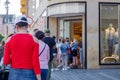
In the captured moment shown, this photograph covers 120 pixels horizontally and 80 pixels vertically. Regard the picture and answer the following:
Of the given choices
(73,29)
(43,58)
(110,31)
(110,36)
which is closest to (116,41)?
(110,36)

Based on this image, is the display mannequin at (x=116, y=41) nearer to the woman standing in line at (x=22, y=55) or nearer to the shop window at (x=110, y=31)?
the shop window at (x=110, y=31)

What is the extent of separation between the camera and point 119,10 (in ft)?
75.6

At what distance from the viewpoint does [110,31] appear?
23125 mm

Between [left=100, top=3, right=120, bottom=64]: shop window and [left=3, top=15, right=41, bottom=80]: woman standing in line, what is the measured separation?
57.2ft

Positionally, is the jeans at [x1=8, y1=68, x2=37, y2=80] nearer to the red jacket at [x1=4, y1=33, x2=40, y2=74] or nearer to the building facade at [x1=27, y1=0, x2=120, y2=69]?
the red jacket at [x1=4, y1=33, x2=40, y2=74]

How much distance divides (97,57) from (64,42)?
2127 millimetres

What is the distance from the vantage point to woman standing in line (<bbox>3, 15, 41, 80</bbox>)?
5602mm

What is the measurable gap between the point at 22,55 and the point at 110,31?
1789cm

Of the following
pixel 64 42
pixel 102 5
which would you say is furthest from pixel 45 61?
pixel 102 5

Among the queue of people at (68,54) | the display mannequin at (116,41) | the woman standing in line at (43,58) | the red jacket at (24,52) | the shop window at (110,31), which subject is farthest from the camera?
the display mannequin at (116,41)

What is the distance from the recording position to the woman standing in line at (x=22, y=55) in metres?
5.60

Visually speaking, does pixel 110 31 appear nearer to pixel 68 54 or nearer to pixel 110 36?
pixel 110 36

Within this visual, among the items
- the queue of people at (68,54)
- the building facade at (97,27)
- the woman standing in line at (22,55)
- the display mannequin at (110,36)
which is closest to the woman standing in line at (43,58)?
the woman standing in line at (22,55)

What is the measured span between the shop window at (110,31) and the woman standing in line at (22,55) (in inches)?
686
